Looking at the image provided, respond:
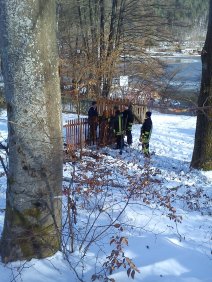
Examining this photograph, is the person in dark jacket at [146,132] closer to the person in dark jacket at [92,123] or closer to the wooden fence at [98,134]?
the wooden fence at [98,134]

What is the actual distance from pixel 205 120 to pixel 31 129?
8206 mm

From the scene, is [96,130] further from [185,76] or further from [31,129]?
[185,76]

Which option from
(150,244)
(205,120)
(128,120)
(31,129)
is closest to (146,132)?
(128,120)

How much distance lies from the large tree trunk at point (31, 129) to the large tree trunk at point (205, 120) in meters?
7.53

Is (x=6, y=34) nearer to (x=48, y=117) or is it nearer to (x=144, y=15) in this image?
(x=48, y=117)

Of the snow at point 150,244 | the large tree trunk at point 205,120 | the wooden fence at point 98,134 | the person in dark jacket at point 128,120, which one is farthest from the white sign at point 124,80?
the snow at point 150,244

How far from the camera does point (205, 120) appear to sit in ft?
36.2

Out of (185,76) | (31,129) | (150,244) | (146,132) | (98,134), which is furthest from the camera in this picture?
(185,76)

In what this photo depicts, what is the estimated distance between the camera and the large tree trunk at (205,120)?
10648 millimetres

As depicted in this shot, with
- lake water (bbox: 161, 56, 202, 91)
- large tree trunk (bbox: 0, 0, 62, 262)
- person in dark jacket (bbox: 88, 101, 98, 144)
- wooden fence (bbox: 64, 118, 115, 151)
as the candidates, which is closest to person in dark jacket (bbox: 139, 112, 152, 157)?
wooden fence (bbox: 64, 118, 115, 151)

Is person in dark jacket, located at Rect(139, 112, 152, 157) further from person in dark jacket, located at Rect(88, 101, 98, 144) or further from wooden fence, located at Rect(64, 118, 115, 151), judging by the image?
person in dark jacket, located at Rect(88, 101, 98, 144)

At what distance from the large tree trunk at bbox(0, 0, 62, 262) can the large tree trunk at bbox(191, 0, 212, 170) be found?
24.7 feet

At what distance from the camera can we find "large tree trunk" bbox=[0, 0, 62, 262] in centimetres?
338

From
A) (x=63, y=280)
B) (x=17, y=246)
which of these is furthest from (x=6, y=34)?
(x=63, y=280)
